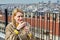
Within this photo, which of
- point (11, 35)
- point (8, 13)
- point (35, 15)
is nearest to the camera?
point (11, 35)

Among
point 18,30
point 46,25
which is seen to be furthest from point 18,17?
point 46,25

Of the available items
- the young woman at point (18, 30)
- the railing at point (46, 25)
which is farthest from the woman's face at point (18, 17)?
the railing at point (46, 25)

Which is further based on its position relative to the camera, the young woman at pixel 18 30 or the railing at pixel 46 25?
the railing at pixel 46 25

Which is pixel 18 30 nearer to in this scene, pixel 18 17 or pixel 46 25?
pixel 18 17

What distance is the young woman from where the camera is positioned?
12.6 ft

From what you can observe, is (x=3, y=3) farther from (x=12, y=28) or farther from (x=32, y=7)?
(x=12, y=28)

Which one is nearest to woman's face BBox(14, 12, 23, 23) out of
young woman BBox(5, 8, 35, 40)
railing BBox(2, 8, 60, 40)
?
young woman BBox(5, 8, 35, 40)

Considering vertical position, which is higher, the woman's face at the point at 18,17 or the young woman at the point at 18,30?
the woman's face at the point at 18,17

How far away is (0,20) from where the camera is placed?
25.7 feet

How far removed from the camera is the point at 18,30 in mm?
3896

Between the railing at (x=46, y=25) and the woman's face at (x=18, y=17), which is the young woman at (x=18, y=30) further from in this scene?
the railing at (x=46, y=25)

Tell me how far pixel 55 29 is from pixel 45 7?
1.99 feet

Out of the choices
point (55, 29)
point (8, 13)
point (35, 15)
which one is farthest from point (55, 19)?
point (8, 13)

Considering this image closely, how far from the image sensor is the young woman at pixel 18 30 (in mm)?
3838
